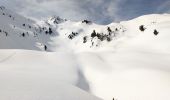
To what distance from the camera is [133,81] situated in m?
30.1

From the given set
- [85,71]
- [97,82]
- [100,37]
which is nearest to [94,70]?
[85,71]

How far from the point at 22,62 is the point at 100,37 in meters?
139

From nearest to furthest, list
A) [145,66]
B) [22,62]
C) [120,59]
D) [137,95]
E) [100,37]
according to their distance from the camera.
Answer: [137,95]
[22,62]
[145,66]
[120,59]
[100,37]

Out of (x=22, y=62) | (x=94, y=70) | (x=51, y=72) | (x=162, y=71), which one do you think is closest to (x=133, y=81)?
(x=162, y=71)

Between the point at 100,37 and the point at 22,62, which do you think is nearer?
the point at 22,62

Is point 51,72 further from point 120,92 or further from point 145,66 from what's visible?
point 145,66

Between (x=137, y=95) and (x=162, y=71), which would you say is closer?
(x=137, y=95)

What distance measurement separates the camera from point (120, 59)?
4134cm

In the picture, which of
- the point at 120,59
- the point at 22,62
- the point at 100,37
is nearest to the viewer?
the point at 22,62

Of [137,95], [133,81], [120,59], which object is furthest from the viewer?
[120,59]

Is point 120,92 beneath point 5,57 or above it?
beneath

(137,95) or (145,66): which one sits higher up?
(145,66)

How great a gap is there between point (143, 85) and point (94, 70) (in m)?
9.66

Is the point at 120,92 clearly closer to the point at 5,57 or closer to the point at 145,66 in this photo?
the point at 145,66
